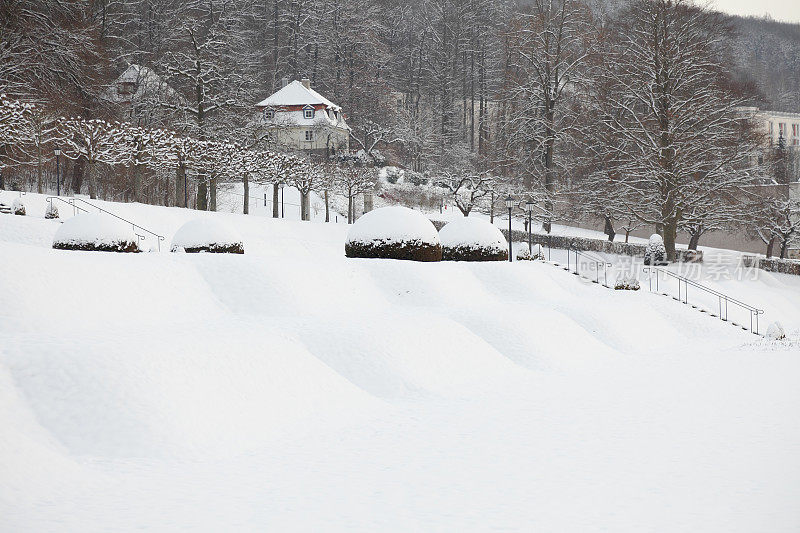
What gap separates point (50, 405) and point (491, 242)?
1718cm

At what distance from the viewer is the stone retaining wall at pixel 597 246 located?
34.0 m

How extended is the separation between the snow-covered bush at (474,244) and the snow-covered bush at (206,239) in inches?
296

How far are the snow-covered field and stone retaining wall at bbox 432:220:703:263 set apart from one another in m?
15.0

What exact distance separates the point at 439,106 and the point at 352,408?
184ft

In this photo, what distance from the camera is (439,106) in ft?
213

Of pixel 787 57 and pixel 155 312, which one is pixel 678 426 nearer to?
pixel 155 312

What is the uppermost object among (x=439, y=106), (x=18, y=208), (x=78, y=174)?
(x=439, y=106)

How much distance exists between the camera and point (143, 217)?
98.3 ft

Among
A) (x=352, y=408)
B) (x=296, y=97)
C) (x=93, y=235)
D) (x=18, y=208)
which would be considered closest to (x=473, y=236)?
(x=93, y=235)

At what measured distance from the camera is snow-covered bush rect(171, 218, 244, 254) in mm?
19812

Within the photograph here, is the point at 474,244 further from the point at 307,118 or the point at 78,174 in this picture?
the point at 307,118

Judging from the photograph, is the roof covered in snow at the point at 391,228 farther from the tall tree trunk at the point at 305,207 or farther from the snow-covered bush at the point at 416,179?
the snow-covered bush at the point at 416,179

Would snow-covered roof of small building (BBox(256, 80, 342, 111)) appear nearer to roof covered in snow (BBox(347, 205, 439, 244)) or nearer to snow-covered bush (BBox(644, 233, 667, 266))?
snow-covered bush (BBox(644, 233, 667, 266))

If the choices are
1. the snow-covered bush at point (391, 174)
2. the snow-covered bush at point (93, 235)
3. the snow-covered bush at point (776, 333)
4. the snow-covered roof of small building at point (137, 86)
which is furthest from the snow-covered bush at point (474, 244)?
the snow-covered bush at point (391, 174)
